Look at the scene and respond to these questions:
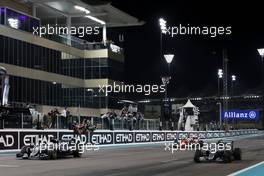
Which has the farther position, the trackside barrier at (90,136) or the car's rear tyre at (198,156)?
the trackside barrier at (90,136)

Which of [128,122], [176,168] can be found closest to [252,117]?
[128,122]

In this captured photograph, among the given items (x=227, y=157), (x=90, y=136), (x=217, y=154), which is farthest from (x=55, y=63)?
(x=227, y=157)

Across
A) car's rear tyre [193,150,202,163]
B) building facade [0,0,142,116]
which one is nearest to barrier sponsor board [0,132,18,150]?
car's rear tyre [193,150,202,163]

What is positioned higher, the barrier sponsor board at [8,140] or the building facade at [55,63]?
the building facade at [55,63]

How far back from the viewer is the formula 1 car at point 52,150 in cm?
2231

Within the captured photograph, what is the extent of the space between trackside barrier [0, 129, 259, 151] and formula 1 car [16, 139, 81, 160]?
265cm

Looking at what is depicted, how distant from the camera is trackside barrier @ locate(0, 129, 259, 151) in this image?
28.8 m

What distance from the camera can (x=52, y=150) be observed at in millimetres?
22188

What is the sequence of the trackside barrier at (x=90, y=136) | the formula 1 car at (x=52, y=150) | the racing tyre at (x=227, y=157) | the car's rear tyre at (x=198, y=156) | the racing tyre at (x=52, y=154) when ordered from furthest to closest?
1. the trackside barrier at (x=90, y=136)
2. the formula 1 car at (x=52, y=150)
3. the racing tyre at (x=52, y=154)
4. the car's rear tyre at (x=198, y=156)
5. the racing tyre at (x=227, y=157)

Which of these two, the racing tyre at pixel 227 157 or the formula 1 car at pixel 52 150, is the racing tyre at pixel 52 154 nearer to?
the formula 1 car at pixel 52 150

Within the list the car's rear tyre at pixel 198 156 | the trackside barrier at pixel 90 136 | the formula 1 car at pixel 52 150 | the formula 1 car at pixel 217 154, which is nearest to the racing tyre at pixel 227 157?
the formula 1 car at pixel 217 154

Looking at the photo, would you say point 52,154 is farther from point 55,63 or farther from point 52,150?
point 55,63

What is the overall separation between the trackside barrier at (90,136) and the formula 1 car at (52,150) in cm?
265

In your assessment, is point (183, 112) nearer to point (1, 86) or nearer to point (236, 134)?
point (236, 134)
